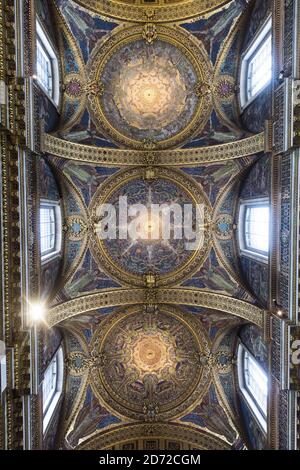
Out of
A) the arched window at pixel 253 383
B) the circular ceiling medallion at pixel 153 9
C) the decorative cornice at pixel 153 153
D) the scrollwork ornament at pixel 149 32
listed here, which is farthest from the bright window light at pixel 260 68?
the arched window at pixel 253 383

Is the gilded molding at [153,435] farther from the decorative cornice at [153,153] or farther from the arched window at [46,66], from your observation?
the arched window at [46,66]

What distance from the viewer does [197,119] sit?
15.6 meters

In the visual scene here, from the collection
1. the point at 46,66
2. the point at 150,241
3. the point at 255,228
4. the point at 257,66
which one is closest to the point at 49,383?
the point at 150,241

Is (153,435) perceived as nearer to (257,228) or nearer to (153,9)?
(257,228)

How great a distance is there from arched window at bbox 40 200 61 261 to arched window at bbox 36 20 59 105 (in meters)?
4.14

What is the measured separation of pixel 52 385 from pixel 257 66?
15204 millimetres

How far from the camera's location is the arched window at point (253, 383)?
14141 millimetres

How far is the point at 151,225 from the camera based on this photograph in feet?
54.7

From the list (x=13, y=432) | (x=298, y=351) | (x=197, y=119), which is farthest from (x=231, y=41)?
(x=13, y=432)

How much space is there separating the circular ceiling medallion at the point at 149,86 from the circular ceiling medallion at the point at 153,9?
1.33ft

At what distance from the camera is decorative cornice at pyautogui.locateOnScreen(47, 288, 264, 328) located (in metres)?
14.9

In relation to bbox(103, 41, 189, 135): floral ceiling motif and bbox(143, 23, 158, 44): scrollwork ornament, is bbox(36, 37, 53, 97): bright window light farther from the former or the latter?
bbox(143, 23, 158, 44): scrollwork ornament

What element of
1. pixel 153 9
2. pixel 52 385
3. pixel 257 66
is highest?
pixel 153 9

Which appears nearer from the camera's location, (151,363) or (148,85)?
(148,85)
